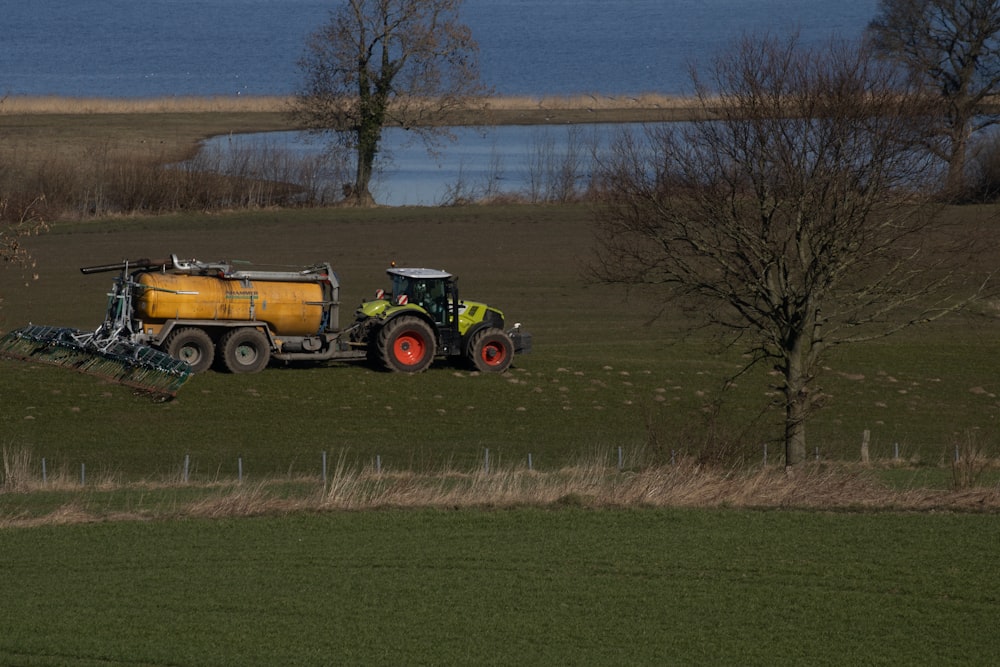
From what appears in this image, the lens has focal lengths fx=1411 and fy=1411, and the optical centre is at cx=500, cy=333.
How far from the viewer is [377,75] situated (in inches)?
2581

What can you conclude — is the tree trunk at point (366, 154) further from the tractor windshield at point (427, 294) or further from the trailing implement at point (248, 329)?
the tractor windshield at point (427, 294)

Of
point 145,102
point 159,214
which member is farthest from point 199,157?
point 145,102

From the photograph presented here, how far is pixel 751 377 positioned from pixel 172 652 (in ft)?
71.3

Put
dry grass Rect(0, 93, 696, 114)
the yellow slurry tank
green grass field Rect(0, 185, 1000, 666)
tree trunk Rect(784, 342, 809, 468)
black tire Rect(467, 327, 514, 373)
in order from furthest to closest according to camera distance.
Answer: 1. dry grass Rect(0, 93, 696, 114)
2. black tire Rect(467, 327, 514, 373)
3. the yellow slurry tank
4. tree trunk Rect(784, 342, 809, 468)
5. green grass field Rect(0, 185, 1000, 666)

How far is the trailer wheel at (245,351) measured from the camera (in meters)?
28.7

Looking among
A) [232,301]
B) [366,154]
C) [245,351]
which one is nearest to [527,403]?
[245,351]

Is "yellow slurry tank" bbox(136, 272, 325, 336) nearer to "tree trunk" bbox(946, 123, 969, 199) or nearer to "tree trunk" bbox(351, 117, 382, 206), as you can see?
"tree trunk" bbox(946, 123, 969, 199)

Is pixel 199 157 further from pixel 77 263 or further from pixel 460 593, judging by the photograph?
pixel 460 593

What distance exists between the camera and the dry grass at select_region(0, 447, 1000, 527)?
60.0ft

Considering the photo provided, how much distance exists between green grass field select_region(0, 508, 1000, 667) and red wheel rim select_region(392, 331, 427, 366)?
12.0 metres

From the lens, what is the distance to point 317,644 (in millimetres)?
12719

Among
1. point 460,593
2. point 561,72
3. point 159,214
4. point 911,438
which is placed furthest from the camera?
point 561,72

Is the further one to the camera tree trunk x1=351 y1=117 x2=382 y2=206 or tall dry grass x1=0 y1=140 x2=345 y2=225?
tree trunk x1=351 y1=117 x2=382 y2=206

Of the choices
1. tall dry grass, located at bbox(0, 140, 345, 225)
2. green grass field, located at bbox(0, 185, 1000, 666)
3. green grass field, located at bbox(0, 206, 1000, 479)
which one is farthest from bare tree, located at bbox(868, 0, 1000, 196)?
green grass field, located at bbox(0, 185, 1000, 666)
